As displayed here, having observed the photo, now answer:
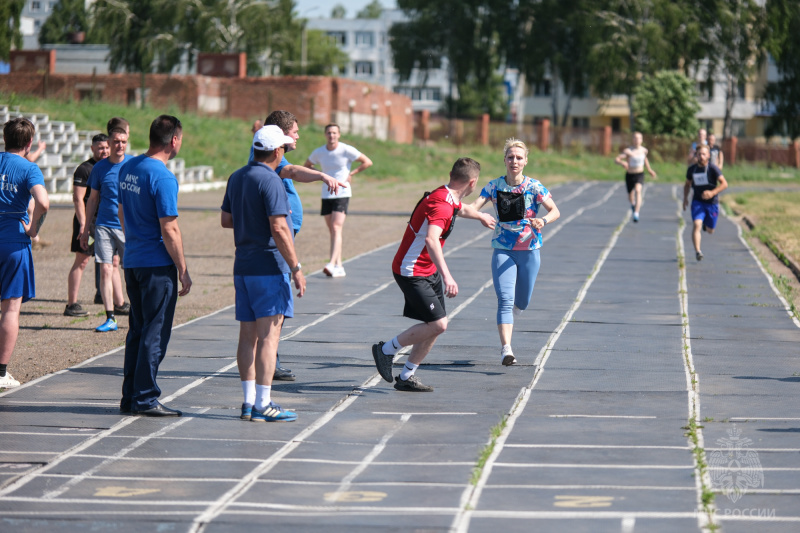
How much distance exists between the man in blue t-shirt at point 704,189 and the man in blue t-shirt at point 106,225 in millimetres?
9070

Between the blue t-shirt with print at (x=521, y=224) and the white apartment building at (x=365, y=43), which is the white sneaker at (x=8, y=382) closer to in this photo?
the blue t-shirt with print at (x=521, y=224)

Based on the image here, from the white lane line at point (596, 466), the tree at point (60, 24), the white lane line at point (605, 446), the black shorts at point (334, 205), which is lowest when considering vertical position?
the white lane line at point (605, 446)

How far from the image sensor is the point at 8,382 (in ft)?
25.5

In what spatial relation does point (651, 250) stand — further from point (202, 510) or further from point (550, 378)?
point (202, 510)

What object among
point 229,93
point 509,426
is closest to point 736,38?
point 229,93

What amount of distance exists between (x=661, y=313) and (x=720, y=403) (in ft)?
14.1

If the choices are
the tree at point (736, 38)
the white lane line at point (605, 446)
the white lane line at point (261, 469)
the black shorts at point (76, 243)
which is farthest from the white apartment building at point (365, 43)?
the white lane line at point (605, 446)

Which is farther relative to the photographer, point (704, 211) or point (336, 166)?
point (704, 211)

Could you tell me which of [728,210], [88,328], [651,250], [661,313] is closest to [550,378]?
[661,313]

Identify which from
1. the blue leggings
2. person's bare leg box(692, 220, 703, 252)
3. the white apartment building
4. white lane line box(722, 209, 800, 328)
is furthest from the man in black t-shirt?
the white apartment building

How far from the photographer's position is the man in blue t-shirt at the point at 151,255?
6.85 meters

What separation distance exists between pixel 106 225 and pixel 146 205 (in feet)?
12.2

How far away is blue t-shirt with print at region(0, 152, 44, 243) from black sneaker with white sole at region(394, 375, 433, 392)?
9.62ft

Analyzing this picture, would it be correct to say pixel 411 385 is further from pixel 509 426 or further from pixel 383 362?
pixel 509 426
